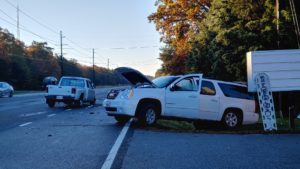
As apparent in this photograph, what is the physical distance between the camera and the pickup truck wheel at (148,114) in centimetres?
1386

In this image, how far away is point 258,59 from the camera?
14172 millimetres

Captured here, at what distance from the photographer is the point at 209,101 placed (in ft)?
47.2

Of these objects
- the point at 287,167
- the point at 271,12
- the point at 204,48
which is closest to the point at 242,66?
the point at 271,12

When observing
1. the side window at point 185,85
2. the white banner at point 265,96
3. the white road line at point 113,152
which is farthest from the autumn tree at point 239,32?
the white road line at point 113,152

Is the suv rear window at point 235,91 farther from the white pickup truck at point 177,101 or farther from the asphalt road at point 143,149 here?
the asphalt road at point 143,149

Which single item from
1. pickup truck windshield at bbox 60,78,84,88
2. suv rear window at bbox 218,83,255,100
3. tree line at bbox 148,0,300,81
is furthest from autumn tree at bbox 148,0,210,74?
suv rear window at bbox 218,83,255,100

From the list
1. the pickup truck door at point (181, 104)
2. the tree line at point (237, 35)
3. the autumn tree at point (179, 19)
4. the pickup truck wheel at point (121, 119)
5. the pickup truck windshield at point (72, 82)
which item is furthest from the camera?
the autumn tree at point (179, 19)

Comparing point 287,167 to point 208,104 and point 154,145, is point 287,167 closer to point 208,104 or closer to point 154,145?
point 154,145

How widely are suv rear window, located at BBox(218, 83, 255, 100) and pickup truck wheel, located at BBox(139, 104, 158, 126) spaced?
2.58 metres

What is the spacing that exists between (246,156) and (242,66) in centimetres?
1777

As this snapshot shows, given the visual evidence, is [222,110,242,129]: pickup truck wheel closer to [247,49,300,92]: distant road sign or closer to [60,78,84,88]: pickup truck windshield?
[247,49,300,92]: distant road sign

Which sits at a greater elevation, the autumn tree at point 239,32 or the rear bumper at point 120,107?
the autumn tree at point 239,32

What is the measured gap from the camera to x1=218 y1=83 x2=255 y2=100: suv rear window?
14.9 m

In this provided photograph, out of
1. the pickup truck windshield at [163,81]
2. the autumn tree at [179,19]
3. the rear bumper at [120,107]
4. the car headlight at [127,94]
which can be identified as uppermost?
the autumn tree at [179,19]
